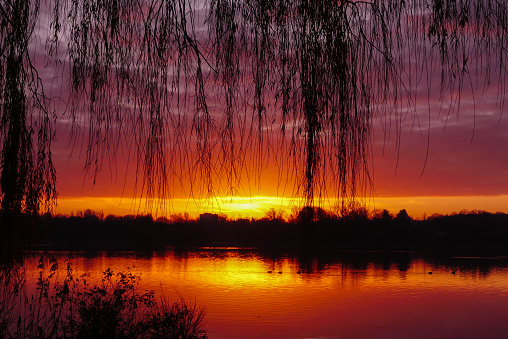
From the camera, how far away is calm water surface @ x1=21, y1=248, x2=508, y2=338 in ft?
119

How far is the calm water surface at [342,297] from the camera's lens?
36.4m

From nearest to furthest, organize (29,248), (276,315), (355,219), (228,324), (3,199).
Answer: (355,219)
(3,199)
(29,248)
(228,324)
(276,315)

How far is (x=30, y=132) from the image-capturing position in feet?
7.41

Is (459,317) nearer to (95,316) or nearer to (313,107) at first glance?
(95,316)

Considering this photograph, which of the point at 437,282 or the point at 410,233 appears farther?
the point at 410,233

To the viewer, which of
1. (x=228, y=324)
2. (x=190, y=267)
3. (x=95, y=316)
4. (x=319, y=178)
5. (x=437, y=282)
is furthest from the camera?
(x=190, y=267)

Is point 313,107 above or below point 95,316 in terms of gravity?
above

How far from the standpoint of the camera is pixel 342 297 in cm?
5009

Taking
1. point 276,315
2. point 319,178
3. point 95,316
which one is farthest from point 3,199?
point 276,315

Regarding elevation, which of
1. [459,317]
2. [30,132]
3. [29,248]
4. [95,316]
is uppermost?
[30,132]

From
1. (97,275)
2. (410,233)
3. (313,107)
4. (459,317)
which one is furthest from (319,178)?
(410,233)

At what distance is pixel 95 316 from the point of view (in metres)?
13.7

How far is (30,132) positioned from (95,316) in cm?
1241

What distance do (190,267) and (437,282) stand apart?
31.7 meters
